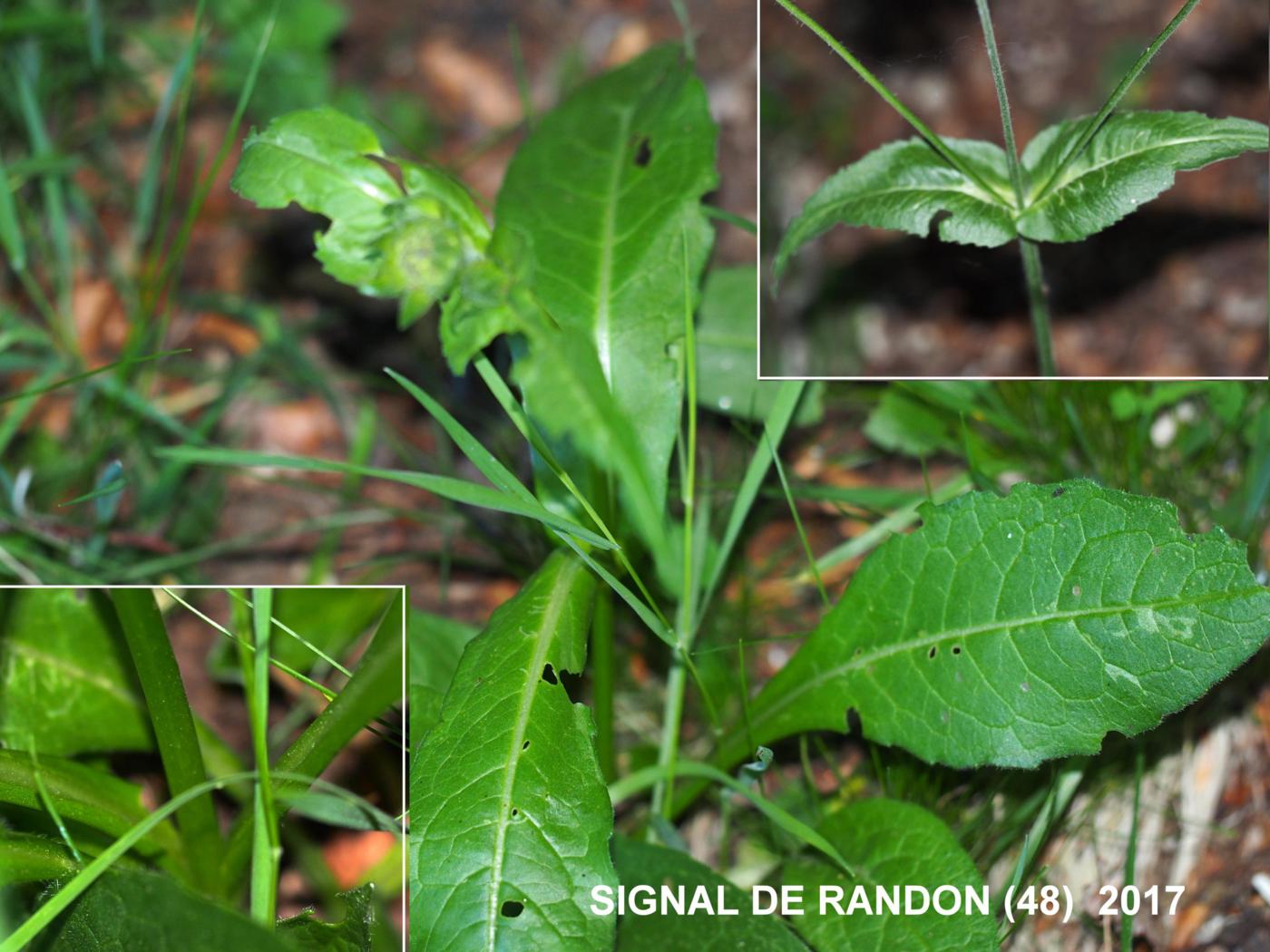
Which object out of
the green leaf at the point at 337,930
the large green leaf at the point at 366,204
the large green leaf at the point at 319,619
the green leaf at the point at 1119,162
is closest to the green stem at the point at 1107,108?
the green leaf at the point at 1119,162

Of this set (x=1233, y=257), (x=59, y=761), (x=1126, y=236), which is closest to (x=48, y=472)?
(x=59, y=761)

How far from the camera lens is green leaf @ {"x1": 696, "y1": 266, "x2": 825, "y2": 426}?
193cm

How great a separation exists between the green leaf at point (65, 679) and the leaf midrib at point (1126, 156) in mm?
1480

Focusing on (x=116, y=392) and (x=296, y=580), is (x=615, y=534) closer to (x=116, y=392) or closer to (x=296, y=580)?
(x=296, y=580)

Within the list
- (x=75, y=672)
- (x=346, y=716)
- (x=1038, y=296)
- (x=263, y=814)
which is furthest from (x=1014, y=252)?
(x=75, y=672)

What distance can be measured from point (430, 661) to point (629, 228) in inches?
27.7

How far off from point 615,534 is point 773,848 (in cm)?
56

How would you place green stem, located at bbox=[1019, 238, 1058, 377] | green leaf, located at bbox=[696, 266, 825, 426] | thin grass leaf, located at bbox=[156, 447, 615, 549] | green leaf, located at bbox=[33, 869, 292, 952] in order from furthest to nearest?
green leaf, located at bbox=[696, 266, 825, 426], green stem, located at bbox=[1019, 238, 1058, 377], thin grass leaf, located at bbox=[156, 447, 615, 549], green leaf, located at bbox=[33, 869, 292, 952]

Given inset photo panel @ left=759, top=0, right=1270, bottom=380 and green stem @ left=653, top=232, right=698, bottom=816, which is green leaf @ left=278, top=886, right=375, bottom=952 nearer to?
green stem @ left=653, top=232, right=698, bottom=816

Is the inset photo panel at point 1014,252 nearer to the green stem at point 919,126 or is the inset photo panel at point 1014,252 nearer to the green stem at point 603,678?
the green stem at point 919,126

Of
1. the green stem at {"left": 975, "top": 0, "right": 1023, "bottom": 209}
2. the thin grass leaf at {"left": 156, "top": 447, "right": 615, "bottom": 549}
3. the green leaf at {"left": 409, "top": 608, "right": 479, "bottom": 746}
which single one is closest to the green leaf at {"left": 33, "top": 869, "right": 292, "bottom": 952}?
the green leaf at {"left": 409, "top": 608, "right": 479, "bottom": 746}

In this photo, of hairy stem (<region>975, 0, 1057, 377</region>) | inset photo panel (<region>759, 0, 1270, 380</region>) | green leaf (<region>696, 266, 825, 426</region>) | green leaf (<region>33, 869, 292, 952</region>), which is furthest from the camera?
inset photo panel (<region>759, 0, 1270, 380</region>)

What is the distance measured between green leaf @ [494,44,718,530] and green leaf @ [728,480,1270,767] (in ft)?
1.22

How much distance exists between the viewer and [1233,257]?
2467 millimetres
